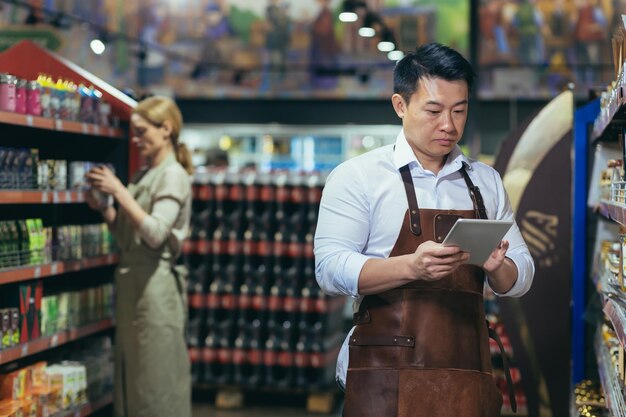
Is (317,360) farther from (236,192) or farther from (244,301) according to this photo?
(236,192)

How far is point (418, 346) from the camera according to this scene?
2.91 meters

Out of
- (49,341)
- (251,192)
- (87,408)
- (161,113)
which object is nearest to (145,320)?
(49,341)

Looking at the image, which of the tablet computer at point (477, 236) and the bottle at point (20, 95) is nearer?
the tablet computer at point (477, 236)

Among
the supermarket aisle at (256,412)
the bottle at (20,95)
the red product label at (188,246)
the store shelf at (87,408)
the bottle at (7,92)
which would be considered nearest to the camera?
the bottle at (7,92)

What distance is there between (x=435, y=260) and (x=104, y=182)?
2563 mm

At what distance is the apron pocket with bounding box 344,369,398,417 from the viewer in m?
2.92

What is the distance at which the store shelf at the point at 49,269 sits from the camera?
4.36m

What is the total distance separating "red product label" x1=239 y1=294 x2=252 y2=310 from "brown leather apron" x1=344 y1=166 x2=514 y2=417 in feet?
15.2

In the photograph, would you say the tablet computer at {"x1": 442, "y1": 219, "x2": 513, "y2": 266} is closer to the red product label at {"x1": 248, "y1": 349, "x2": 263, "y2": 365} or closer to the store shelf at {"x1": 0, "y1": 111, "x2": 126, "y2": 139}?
the store shelf at {"x1": 0, "y1": 111, "x2": 126, "y2": 139}

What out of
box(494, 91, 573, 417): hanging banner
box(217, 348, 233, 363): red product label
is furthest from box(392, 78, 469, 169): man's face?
box(217, 348, 233, 363): red product label

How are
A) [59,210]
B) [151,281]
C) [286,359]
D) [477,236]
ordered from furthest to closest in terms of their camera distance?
[286,359] → [59,210] → [151,281] → [477,236]

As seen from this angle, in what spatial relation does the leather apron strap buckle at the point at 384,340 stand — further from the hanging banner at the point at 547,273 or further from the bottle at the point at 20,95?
the hanging banner at the point at 547,273

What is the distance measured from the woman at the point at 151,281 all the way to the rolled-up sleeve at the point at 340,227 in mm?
2087

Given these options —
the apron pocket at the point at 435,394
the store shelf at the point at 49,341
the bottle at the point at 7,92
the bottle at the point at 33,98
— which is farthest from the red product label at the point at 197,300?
the apron pocket at the point at 435,394
